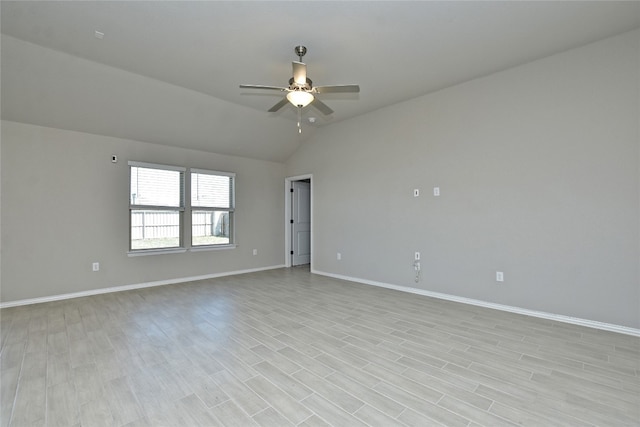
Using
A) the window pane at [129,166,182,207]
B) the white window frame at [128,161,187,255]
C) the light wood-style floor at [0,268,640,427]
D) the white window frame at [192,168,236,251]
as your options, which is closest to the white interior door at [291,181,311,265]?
the white window frame at [192,168,236,251]

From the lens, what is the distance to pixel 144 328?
10.3 ft

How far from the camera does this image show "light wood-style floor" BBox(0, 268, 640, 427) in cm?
178

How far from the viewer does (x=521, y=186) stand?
3.61 m

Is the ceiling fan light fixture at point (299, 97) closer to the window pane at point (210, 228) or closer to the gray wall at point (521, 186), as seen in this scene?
the gray wall at point (521, 186)

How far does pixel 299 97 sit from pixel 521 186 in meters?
2.93

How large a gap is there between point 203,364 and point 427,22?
366 centimetres

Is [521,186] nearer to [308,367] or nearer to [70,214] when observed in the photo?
[308,367]

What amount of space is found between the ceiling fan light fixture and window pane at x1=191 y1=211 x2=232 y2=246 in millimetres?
3570

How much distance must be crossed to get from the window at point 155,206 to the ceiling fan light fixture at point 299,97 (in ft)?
10.9

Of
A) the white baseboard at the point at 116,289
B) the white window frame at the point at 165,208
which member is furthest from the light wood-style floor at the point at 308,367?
the white window frame at the point at 165,208

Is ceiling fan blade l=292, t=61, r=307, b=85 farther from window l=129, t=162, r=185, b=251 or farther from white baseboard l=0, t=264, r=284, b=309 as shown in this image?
white baseboard l=0, t=264, r=284, b=309

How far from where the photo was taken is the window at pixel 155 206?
490 cm

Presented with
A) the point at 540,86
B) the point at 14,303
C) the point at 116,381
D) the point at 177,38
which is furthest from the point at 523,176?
the point at 14,303

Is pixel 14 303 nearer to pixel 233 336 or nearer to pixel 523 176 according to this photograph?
pixel 233 336
